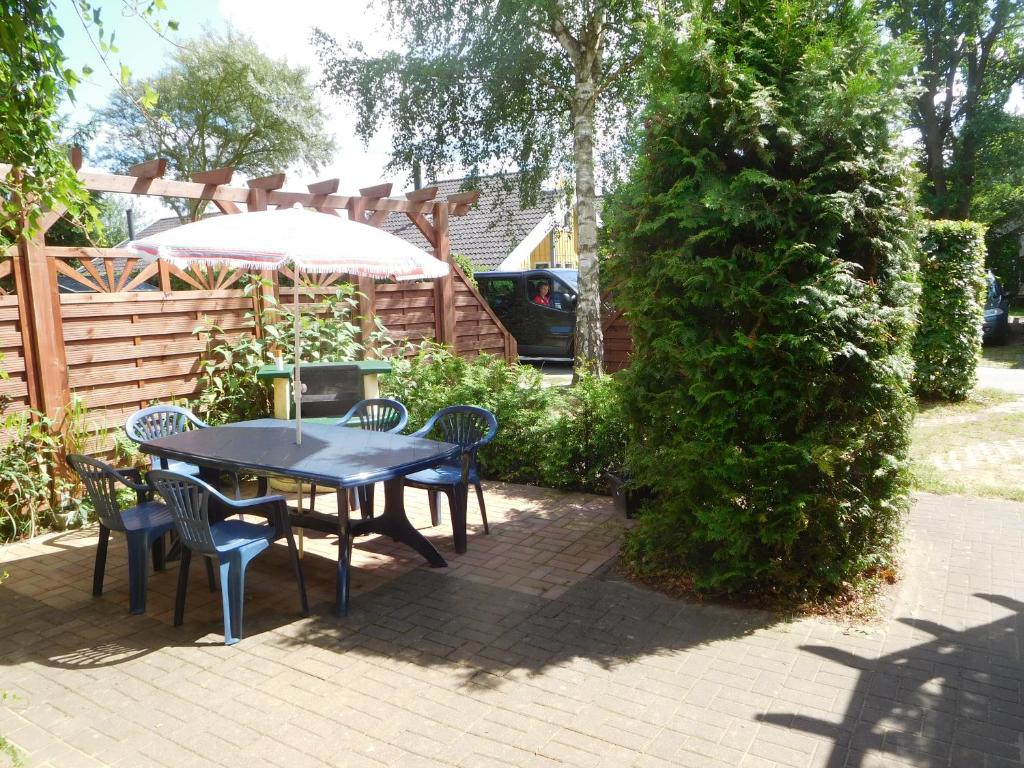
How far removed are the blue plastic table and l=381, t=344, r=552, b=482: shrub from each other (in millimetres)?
1866

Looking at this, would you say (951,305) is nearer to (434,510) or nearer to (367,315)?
(367,315)

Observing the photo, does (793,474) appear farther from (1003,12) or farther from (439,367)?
(1003,12)

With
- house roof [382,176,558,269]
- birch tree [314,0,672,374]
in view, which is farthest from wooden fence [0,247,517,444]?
house roof [382,176,558,269]

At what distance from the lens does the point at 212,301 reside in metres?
7.04

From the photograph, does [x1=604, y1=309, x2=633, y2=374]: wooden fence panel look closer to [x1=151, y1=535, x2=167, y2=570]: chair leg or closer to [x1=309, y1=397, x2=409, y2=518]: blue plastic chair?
[x1=309, y1=397, x2=409, y2=518]: blue plastic chair

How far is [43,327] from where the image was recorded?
18.8 feet

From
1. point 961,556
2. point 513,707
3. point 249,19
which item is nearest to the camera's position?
point 513,707

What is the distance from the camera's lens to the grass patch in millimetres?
6434

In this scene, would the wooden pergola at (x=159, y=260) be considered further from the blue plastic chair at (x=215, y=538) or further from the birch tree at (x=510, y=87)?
the birch tree at (x=510, y=87)

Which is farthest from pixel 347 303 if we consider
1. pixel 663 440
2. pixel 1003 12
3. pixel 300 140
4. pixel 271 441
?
pixel 1003 12

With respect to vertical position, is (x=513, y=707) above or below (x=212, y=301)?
below

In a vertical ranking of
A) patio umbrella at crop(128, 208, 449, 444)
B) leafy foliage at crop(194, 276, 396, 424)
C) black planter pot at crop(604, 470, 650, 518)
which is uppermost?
patio umbrella at crop(128, 208, 449, 444)

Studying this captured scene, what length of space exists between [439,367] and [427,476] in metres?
2.93

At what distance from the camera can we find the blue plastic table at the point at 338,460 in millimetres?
4141
